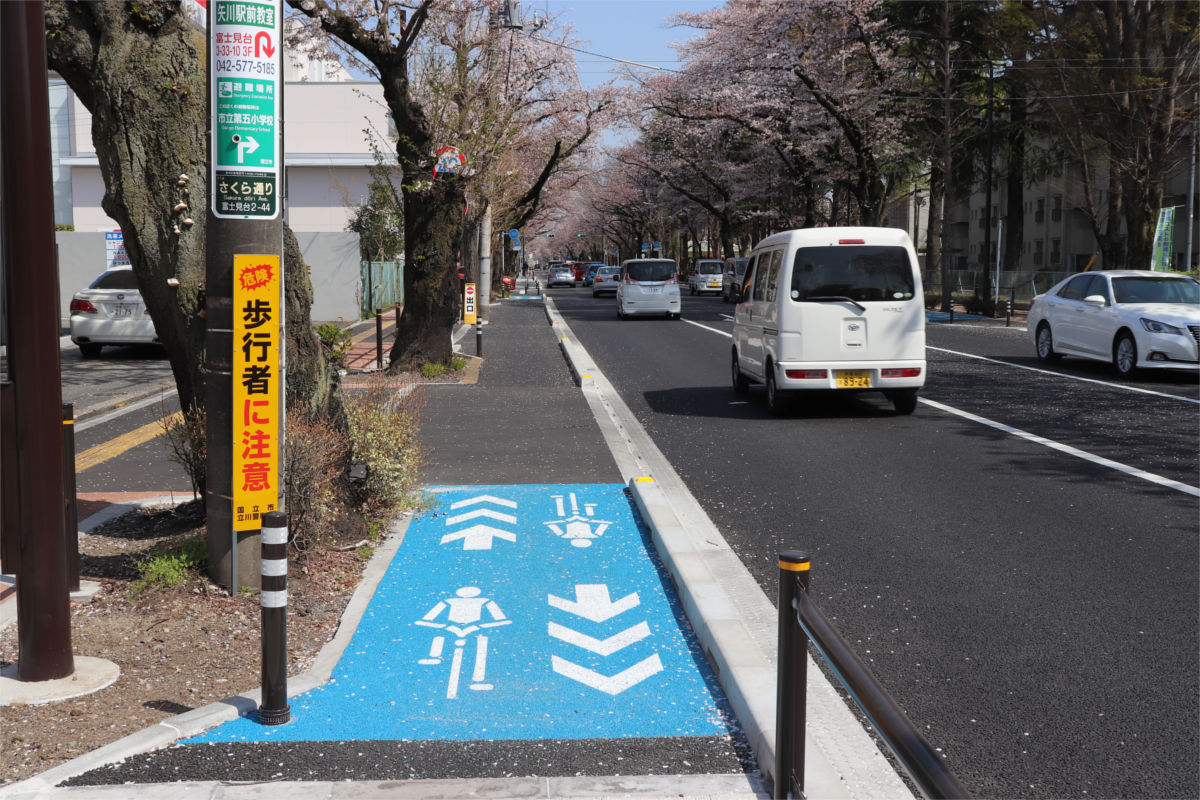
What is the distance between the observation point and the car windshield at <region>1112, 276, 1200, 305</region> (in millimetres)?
17672

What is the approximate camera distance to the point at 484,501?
349 inches

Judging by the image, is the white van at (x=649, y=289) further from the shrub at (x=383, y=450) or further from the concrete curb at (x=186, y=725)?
the concrete curb at (x=186, y=725)

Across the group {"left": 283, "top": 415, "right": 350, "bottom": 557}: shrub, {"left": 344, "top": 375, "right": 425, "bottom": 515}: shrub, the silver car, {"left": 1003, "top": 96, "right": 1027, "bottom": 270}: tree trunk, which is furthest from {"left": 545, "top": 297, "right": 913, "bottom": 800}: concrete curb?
{"left": 1003, "top": 96, "right": 1027, "bottom": 270}: tree trunk

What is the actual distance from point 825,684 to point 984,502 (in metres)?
4.42

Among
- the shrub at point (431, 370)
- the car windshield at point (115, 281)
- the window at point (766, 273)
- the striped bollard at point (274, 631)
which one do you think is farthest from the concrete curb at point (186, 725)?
the car windshield at point (115, 281)

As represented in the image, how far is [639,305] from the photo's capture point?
35500mm

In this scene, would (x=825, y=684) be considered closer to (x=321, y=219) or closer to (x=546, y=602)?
(x=546, y=602)

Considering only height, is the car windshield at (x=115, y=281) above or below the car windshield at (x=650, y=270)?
below

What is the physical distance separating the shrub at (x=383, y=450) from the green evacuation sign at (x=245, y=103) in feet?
7.21

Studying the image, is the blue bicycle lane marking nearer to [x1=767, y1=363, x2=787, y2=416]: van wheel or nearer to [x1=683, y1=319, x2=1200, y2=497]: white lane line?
[x1=683, y1=319, x2=1200, y2=497]: white lane line

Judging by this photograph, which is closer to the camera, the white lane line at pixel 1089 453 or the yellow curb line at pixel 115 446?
the white lane line at pixel 1089 453

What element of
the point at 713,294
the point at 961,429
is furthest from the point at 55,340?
the point at 713,294

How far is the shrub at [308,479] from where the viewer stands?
652cm

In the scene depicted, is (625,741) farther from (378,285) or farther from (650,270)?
(650,270)
